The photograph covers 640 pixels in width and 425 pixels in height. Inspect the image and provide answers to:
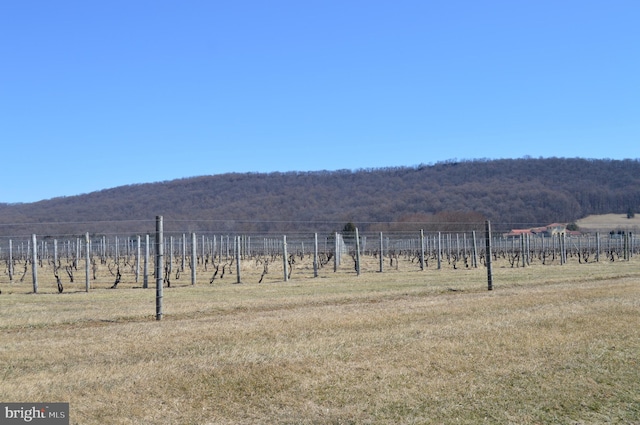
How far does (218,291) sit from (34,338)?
952 cm

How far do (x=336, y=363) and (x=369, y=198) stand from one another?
134742 millimetres

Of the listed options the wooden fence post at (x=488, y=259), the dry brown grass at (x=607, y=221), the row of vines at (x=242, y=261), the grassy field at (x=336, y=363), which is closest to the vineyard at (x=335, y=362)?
the grassy field at (x=336, y=363)

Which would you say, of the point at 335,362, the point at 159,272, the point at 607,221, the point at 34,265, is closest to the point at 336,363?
the point at 335,362

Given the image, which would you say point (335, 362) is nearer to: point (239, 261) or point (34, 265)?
point (34, 265)

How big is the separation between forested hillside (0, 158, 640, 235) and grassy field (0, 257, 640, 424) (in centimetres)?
7526

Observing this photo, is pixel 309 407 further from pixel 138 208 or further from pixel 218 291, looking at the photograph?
pixel 138 208

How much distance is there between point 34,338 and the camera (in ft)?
32.8

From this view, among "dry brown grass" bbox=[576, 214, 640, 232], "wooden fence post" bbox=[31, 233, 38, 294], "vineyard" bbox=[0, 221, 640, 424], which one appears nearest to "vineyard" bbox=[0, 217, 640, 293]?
"wooden fence post" bbox=[31, 233, 38, 294]

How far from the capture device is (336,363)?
7.69m

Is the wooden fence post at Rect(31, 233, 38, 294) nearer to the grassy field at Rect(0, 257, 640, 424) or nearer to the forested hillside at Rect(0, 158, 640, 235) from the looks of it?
the grassy field at Rect(0, 257, 640, 424)

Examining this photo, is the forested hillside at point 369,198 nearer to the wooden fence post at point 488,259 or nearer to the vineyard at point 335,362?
the wooden fence post at point 488,259

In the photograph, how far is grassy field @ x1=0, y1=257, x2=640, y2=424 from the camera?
602 centimetres

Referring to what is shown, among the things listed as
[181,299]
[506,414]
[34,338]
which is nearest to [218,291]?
[181,299]

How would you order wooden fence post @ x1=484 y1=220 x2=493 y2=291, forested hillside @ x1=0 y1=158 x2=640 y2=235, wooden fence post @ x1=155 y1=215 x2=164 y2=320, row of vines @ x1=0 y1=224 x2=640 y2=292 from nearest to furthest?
1. wooden fence post @ x1=155 y1=215 x2=164 y2=320
2. wooden fence post @ x1=484 y1=220 x2=493 y2=291
3. row of vines @ x1=0 y1=224 x2=640 y2=292
4. forested hillside @ x1=0 y1=158 x2=640 y2=235
